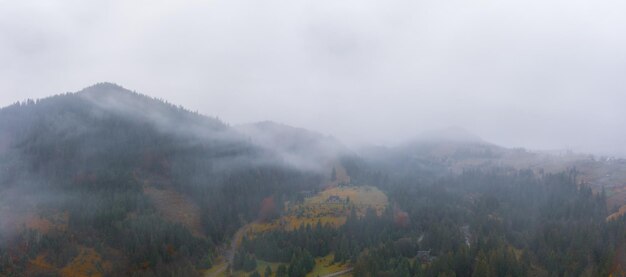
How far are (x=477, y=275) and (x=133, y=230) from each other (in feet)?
412

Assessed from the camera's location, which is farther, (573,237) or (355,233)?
(355,233)

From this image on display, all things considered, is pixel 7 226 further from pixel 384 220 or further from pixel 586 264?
pixel 586 264

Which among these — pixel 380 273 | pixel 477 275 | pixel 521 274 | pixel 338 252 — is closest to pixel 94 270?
pixel 338 252

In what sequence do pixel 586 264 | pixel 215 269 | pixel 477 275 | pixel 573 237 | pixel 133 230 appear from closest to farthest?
pixel 477 275
pixel 586 264
pixel 573 237
pixel 215 269
pixel 133 230

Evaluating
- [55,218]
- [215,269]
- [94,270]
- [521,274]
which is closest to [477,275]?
[521,274]

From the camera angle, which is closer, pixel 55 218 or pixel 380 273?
pixel 380 273

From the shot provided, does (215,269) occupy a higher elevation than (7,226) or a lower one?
lower

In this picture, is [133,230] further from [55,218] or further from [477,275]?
[477,275]

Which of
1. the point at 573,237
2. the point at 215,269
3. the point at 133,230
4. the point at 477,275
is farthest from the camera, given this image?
the point at 133,230

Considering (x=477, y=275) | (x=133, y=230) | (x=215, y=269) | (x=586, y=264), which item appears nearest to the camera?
(x=477, y=275)

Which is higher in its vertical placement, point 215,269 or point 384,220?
point 384,220

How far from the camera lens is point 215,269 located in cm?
17612

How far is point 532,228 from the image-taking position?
19250 centimetres

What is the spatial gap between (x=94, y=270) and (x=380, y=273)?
322 feet
